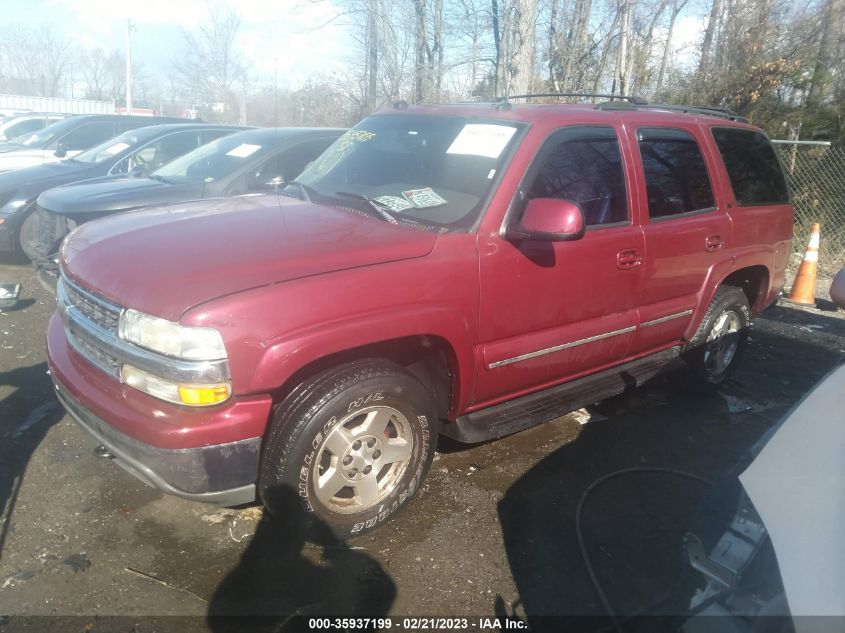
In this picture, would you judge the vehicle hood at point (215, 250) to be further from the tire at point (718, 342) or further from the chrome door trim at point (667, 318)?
the tire at point (718, 342)

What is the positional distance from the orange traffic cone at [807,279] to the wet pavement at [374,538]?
4100 mm

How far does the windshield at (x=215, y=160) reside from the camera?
6.32m

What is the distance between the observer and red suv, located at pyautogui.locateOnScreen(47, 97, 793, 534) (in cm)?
249

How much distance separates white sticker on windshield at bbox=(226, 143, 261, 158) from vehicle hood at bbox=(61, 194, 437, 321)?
319cm

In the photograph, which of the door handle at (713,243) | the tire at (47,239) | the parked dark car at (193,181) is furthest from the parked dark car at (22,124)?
the door handle at (713,243)

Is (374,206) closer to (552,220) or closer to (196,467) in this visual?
(552,220)

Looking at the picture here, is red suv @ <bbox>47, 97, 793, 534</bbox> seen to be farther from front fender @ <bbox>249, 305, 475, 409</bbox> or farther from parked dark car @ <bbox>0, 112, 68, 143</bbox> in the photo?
parked dark car @ <bbox>0, 112, 68, 143</bbox>

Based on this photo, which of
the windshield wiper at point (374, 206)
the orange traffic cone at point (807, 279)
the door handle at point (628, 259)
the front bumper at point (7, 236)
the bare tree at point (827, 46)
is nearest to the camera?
the windshield wiper at point (374, 206)

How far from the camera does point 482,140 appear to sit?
3.47 meters

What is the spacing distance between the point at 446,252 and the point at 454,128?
1.03 meters

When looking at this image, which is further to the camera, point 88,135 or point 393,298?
point 88,135

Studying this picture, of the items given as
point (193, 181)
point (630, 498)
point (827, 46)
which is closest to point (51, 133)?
point (193, 181)

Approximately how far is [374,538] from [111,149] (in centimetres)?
688

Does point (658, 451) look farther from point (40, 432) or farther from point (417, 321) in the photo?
point (40, 432)
